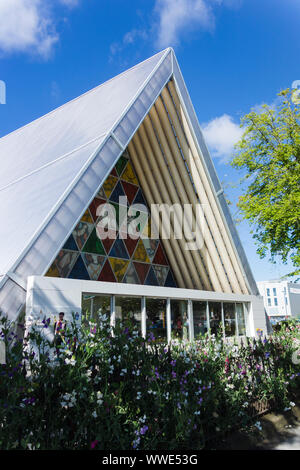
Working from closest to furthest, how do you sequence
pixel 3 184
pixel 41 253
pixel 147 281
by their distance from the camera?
pixel 41 253 → pixel 3 184 → pixel 147 281

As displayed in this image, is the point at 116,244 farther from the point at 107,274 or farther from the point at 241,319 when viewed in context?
the point at 241,319

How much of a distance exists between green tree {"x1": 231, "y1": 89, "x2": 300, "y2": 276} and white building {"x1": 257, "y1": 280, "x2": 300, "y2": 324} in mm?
41998

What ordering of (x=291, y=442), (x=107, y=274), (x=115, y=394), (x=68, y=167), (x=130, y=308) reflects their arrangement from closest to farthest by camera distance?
(x=115, y=394), (x=291, y=442), (x=68, y=167), (x=130, y=308), (x=107, y=274)

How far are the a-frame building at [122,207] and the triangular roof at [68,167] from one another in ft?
0.10

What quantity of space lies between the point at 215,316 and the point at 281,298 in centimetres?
5525

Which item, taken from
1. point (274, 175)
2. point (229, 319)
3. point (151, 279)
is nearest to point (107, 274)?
point (151, 279)

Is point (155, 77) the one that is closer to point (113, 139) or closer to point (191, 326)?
point (113, 139)

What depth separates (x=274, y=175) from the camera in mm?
17125

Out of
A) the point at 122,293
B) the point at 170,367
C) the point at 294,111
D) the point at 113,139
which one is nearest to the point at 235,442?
the point at 170,367

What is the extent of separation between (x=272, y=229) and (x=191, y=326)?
6.87 metres

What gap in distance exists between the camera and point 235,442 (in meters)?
4.80

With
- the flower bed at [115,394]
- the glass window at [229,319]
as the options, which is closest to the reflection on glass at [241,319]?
the glass window at [229,319]

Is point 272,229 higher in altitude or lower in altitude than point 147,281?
higher
